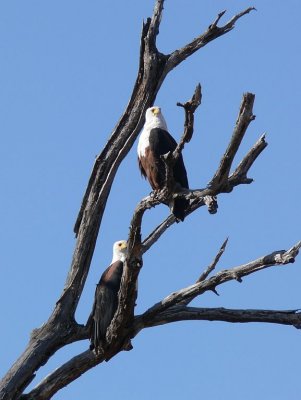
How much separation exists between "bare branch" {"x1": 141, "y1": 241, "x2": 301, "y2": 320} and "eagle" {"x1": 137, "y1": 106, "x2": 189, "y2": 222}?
1288 millimetres

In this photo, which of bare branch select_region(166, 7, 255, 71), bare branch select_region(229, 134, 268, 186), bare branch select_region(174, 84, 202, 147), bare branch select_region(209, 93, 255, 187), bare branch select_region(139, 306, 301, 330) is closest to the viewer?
bare branch select_region(209, 93, 255, 187)

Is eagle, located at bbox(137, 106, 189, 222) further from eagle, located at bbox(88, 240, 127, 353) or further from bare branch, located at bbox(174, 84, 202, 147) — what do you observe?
bare branch, located at bbox(174, 84, 202, 147)

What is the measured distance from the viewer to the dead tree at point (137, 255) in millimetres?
7910

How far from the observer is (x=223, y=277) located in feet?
27.0

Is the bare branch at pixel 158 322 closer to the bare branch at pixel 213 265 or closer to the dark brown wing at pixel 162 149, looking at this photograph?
the bare branch at pixel 213 265

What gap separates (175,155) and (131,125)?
159 centimetres

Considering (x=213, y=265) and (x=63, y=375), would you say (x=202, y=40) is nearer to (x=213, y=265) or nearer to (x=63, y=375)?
(x=213, y=265)

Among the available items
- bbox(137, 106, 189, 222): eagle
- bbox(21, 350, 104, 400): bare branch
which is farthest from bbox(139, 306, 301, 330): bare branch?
bbox(137, 106, 189, 222): eagle

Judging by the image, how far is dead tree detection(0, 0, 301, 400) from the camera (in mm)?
7910

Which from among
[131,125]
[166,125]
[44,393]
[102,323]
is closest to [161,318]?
[102,323]

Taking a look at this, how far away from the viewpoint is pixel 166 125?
10766mm

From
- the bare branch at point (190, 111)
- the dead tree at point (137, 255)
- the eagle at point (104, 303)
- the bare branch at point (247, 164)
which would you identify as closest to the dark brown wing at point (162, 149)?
the dead tree at point (137, 255)

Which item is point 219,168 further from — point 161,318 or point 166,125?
point 166,125

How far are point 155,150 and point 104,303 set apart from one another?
152 centimetres
